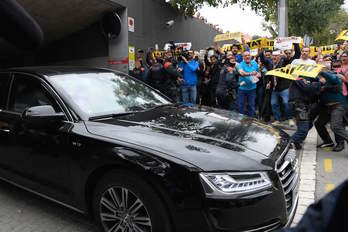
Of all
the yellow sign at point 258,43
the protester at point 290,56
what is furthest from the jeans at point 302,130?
the yellow sign at point 258,43

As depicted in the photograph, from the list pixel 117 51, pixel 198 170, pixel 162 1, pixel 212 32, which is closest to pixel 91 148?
pixel 198 170

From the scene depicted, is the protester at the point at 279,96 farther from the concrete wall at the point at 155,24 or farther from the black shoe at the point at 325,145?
the concrete wall at the point at 155,24

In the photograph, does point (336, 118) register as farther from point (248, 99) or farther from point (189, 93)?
point (189, 93)

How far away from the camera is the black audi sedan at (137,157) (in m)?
2.39

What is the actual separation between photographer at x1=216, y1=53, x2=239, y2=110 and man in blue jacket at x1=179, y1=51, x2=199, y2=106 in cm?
97

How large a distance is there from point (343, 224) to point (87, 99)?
296 cm

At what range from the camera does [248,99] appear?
318 inches

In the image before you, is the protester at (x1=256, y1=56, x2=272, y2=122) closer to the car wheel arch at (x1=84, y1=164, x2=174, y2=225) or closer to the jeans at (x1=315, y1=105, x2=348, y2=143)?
the jeans at (x1=315, y1=105, x2=348, y2=143)

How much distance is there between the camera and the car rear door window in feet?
13.0

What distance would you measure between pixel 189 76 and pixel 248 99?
5.80 feet

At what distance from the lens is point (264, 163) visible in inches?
101

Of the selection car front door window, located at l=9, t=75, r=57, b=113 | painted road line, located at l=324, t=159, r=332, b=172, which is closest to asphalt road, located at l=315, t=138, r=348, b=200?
painted road line, located at l=324, t=159, r=332, b=172

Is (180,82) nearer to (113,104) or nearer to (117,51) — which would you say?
(117,51)

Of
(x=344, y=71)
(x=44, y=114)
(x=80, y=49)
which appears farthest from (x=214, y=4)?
(x=44, y=114)
